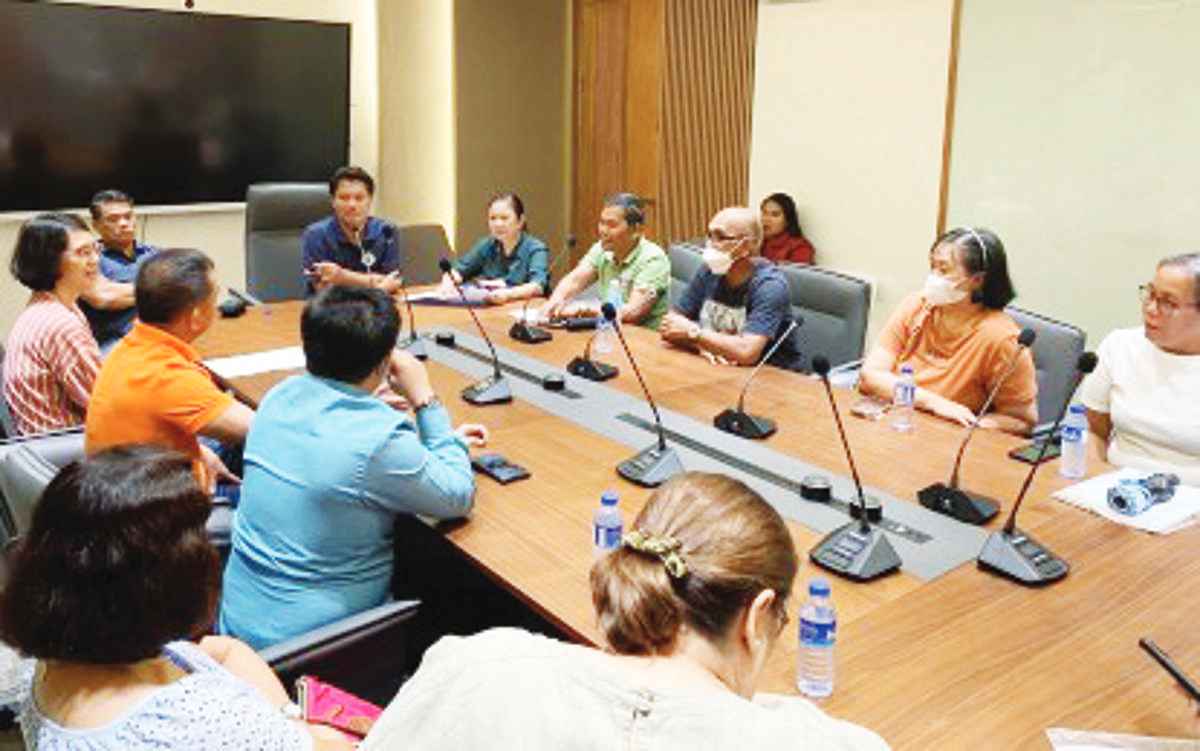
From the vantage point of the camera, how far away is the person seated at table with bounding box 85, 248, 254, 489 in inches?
92.4

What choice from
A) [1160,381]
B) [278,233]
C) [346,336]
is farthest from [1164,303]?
[278,233]

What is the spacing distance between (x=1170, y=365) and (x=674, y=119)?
11.6 feet

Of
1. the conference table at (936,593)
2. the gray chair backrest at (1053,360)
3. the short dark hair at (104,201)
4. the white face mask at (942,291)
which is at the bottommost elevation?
the conference table at (936,593)

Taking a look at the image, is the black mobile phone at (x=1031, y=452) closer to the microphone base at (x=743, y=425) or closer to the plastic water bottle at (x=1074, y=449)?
the plastic water bottle at (x=1074, y=449)

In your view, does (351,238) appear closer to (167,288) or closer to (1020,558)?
(167,288)

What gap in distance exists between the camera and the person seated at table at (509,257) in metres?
4.54

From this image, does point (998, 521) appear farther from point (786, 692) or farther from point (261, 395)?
point (261, 395)

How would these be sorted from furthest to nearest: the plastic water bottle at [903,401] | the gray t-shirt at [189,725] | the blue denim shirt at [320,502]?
the plastic water bottle at [903,401], the blue denim shirt at [320,502], the gray t-shirt at [189,725]

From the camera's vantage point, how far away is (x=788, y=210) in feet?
15.8

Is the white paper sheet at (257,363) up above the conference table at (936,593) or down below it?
above

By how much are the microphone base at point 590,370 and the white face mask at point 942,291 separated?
3.10 feet

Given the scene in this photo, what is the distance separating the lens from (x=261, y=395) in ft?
9.82

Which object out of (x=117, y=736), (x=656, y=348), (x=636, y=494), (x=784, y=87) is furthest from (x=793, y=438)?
(x=784, y=87)

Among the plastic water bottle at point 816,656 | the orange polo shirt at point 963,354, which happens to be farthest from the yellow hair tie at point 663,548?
the orange polo shirt at point 963,354
